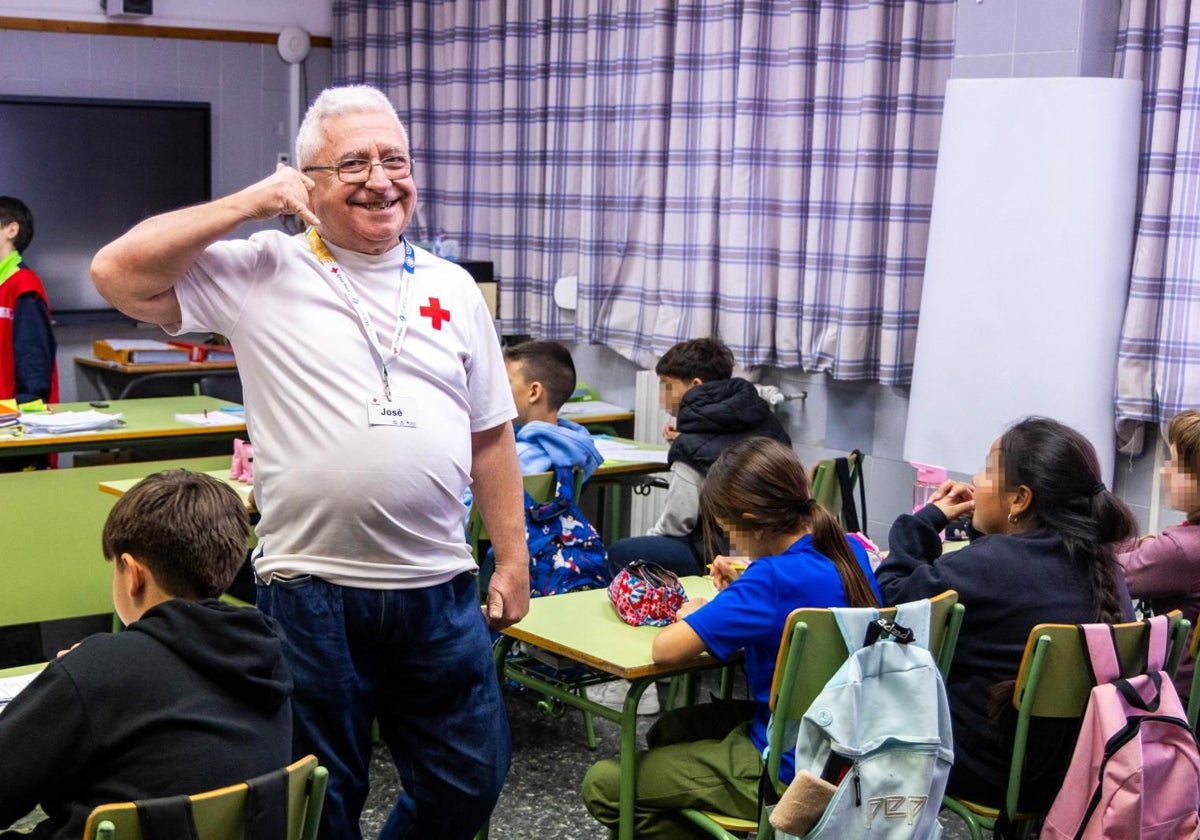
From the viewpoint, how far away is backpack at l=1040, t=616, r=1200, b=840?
2.44 metres

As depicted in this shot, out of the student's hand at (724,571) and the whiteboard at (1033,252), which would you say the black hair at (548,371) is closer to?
the whiteboard at (1033,252)

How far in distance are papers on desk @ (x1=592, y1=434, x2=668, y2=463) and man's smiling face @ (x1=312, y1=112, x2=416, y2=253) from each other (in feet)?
9.05

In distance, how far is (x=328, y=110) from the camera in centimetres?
208

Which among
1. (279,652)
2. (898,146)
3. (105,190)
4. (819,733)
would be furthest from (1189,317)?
(105,190)

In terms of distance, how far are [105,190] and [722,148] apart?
333 cm

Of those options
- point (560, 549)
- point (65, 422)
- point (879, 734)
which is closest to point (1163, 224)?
point (560, 549)

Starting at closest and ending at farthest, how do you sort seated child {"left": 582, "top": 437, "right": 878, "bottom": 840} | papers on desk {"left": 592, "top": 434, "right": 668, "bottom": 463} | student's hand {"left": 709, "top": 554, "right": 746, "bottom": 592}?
1. seated child {"left": 582, "top": 437, "right": 878, "bottom": 840}
2. student's hand {"left": 709, "top": 554, "right": 746, "bottom": 592}
3. papers on desk {"left": 592, "top": 434, "right": 668, "bottom": 463}

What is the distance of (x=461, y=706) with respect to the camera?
2145 millimetres

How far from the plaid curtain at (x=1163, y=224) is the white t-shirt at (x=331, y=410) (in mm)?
2494

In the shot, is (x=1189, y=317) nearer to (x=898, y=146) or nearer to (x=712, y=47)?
(x=898, y=146)

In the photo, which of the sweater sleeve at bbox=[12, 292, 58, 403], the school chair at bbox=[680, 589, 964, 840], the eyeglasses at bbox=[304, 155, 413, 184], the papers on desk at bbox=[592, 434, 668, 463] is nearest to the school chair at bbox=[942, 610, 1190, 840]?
the school chair at bbox=[680, 589, 964, 840]

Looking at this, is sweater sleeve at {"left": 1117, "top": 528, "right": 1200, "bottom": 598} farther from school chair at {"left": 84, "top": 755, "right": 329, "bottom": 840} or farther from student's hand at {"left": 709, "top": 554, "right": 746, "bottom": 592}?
school chair at {"left": 84, "top": 755, "right": 329, "bottom": 840}

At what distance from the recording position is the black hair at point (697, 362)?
4578mm

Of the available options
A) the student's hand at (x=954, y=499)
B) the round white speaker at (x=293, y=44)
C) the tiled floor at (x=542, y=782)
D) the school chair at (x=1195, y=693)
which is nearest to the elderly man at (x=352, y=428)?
the tiled floor at (x=542, y=782)
